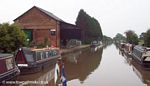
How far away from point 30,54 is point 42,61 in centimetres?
186

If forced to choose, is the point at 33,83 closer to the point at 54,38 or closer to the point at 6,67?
the point at 6,67

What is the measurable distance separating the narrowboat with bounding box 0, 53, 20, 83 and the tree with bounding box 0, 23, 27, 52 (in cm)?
787

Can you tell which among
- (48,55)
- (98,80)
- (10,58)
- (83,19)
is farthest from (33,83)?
(83,19)

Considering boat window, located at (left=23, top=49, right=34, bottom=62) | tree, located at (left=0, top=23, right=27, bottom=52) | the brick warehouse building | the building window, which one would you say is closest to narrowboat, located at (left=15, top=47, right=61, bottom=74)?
boat window, located at (left=23, top=49, right=34, bottom=62)

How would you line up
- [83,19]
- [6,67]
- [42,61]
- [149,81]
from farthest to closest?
[83,19]
[42,61]
[149,81]
[6,67]

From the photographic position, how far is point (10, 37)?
23266 millimetres

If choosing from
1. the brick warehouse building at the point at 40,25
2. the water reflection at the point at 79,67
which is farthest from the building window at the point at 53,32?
the water reflection at the point at 79,67

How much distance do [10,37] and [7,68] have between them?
9077 mm

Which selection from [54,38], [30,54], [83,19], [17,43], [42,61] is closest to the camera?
[30,54]

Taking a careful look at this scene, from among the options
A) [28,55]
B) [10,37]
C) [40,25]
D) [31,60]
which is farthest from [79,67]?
[40,25]

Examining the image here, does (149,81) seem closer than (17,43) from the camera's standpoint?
Yes

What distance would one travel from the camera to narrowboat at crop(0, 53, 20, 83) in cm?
1366

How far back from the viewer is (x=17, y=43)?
23859mm

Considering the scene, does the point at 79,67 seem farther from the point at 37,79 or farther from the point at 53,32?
the point at 53,32
